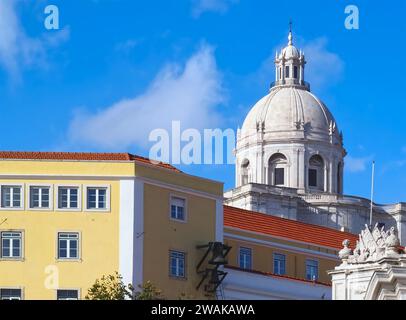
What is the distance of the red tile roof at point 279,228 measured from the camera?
3962 inches

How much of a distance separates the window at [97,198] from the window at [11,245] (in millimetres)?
4202

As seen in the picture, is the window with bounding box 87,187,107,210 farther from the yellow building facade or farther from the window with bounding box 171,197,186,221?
the window with bounding box 171,197,186,221

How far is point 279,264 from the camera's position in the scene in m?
101

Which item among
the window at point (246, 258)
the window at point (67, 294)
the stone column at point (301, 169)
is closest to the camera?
the window at point (67, 294)

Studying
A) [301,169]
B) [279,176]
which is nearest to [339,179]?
[301,169]

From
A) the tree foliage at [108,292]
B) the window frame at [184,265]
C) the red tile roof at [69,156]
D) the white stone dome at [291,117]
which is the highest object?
the white stone dome at [291,117]

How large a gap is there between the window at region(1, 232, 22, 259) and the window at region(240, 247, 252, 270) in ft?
Answer: 54.9

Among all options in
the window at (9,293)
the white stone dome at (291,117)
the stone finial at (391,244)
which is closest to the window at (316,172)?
the white stone dome at (291,117)

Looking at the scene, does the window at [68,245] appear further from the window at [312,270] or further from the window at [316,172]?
the window at [316,172]

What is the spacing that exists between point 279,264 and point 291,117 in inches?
2570

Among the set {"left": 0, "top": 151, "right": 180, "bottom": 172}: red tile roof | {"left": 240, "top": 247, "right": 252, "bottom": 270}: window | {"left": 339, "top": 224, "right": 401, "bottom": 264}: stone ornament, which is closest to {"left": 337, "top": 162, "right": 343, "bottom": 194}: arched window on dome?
{"left": 240, "top": 247, "right": 252, "bottom": 270}: window
